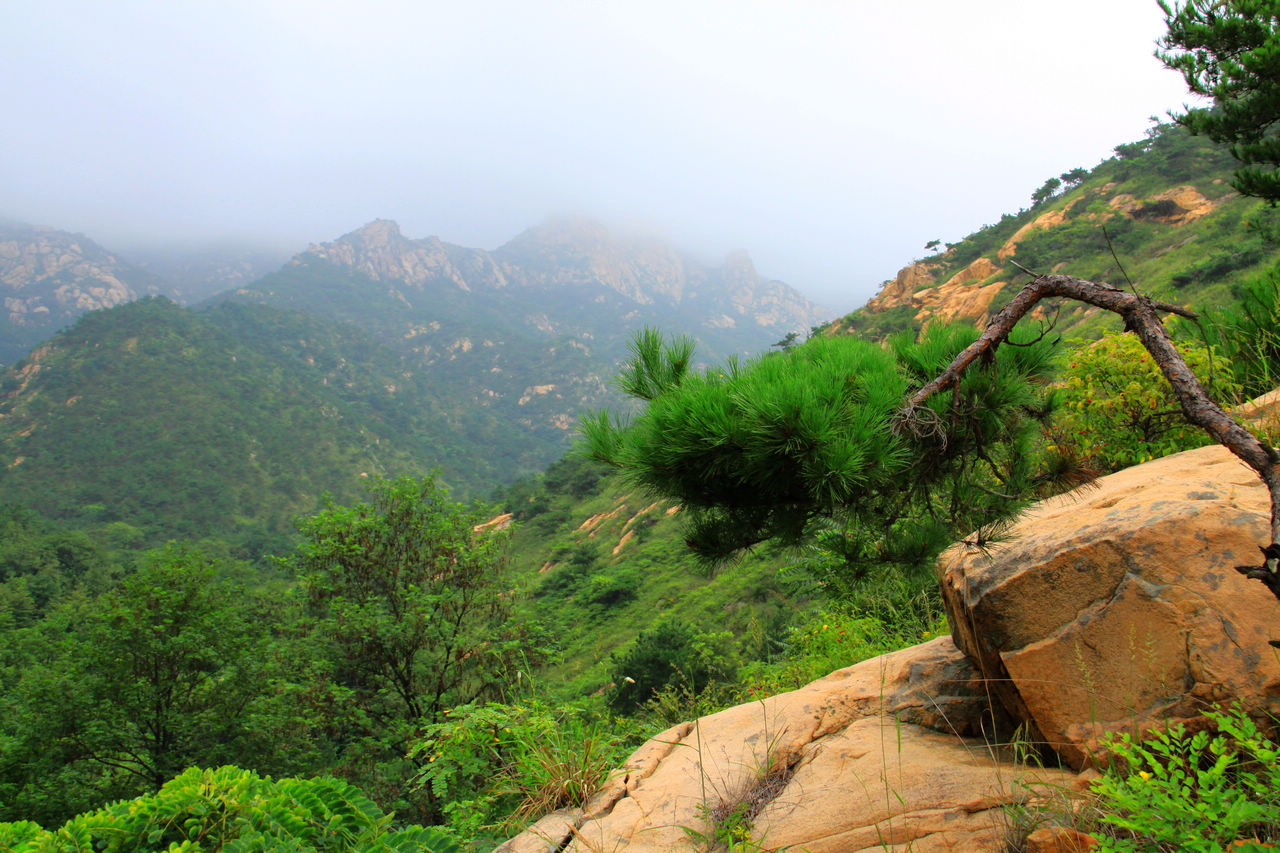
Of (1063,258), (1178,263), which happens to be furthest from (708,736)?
(1063,258)

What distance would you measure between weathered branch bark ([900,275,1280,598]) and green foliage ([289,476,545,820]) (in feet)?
25.2

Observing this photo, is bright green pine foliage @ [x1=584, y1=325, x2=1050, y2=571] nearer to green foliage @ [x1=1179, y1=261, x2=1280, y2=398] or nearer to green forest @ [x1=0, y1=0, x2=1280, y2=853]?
green forest @ [x1=0, y1=0, x2=1280, y2=853]

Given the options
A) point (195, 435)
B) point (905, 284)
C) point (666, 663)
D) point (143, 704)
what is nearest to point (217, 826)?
point (666, 663)

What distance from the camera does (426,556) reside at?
1018cm

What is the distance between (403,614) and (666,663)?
4625 millimetres

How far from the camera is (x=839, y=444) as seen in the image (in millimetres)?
1985

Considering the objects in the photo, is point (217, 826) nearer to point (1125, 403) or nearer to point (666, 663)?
point (1125, 403)

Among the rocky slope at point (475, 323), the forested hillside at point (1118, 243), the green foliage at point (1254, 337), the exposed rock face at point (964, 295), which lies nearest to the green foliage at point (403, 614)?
the green foliage at point (1254, 337)

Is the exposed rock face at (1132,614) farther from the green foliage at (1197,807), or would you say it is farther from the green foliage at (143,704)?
the green foliage at (143,704)

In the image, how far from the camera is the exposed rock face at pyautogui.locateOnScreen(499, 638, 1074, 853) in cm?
228

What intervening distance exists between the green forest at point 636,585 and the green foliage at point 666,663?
0.31 feet

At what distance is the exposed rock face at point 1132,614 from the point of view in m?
2.10

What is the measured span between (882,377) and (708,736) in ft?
8.45

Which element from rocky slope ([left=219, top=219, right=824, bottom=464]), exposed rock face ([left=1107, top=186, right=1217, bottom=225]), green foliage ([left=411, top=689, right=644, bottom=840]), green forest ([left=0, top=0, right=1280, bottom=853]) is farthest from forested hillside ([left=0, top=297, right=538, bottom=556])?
exposed rock face ([left=1107, top=186, right=1217, bottom=225])
